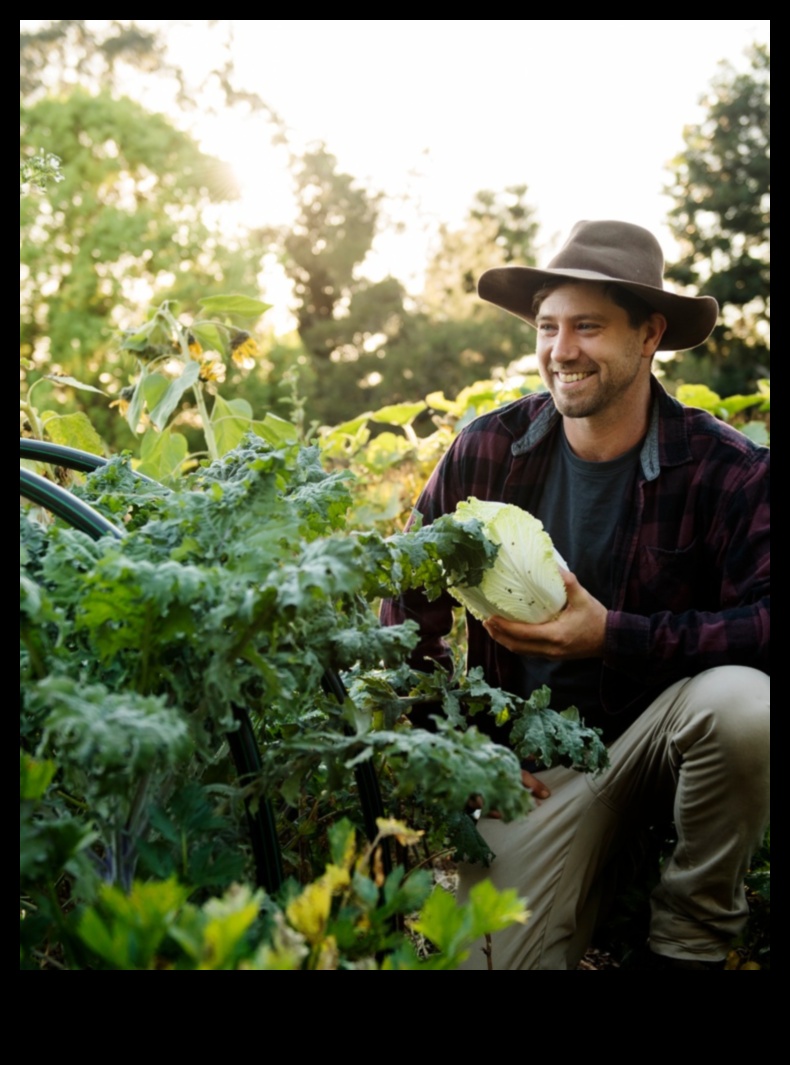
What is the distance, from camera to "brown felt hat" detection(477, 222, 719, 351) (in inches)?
98.3

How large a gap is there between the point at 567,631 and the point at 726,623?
1.15 feet

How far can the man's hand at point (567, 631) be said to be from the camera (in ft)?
6.72

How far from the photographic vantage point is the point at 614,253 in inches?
99.3

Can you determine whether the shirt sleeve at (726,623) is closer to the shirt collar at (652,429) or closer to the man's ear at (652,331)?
the shirt collar at (652,429)

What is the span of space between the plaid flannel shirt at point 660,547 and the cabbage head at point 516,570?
0.61ft

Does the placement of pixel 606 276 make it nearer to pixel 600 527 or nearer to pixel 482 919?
pixel 600 527

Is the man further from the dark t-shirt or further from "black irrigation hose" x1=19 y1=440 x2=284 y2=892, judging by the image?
"black irrigation hose" x1=19 y1=440 x2=284 y2=892

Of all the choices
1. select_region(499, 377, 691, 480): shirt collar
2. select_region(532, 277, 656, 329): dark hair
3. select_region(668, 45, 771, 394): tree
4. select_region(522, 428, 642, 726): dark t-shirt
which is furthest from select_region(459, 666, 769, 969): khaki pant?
select_region(668, 45, 771, 394): tree

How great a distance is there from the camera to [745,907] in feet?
7.15

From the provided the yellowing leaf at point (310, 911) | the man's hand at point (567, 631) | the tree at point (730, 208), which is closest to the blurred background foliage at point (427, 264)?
the tree at point (730, 208)

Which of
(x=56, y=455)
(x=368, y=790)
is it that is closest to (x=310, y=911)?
(x=368, y=790)

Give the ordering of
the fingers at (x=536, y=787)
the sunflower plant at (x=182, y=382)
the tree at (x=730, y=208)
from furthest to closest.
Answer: the tree at (x=730, y=208), the sunflower plant at (x=182, y=382), the fingers at (x=536, y=787)
